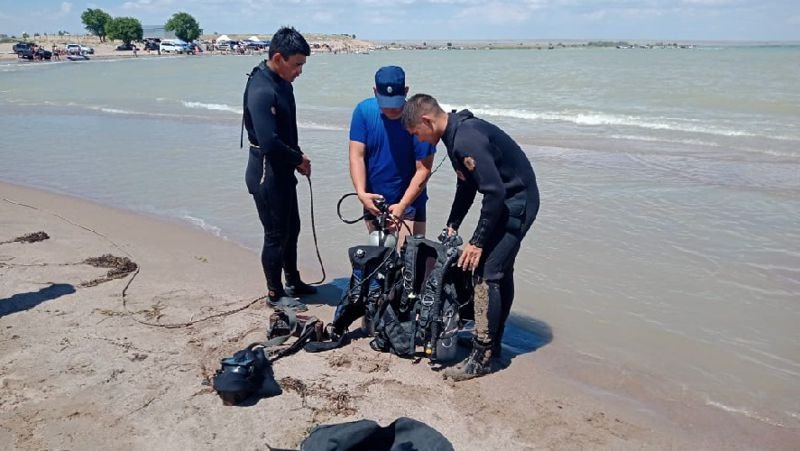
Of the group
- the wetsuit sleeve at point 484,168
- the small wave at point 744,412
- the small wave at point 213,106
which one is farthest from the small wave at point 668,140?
the wetsuit sleeve at point 484,168

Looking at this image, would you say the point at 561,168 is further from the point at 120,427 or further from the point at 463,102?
the point at 463,102

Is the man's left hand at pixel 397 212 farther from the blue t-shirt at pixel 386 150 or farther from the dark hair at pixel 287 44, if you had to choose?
the dark hair at pixel 287 44

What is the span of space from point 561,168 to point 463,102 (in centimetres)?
1366

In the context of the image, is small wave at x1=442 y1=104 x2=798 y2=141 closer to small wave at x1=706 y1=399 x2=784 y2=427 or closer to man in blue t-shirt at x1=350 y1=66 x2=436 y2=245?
small wave at x1=706 y1=399 x2=784 y2=427

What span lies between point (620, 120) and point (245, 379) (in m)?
16.2

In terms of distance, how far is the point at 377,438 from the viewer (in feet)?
10.2

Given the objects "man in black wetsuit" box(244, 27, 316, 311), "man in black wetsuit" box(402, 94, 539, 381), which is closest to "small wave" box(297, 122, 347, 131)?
"man in black wetsuit" box(244, 27, 316, 311)

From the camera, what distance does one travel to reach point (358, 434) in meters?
3.07

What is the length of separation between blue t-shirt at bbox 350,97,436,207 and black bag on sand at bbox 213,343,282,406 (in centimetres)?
142

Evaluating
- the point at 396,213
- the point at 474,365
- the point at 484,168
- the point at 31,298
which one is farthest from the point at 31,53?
the point at 484,168

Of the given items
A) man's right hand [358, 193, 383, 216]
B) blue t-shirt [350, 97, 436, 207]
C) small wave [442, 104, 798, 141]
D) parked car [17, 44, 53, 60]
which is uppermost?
parked car [17, 44, 53, 60]

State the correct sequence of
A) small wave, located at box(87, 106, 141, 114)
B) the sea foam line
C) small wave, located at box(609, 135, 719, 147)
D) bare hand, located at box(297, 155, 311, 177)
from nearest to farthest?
bare hand, located at box(297, 155, 311, 177) → small wave, located at box(609, 135, 719, 147) → the sea foam line → small wave, located at box(87, 106, 141, 114)

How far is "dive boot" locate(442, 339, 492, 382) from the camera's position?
158 inches

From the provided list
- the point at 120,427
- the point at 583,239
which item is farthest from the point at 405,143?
the point at 583,239
